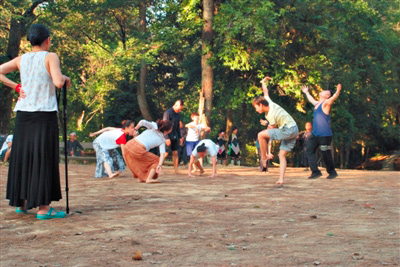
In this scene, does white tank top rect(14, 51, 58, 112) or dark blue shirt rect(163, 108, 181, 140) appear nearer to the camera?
white tank top rect(14, 51, 58, 112)

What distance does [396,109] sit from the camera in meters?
44.8

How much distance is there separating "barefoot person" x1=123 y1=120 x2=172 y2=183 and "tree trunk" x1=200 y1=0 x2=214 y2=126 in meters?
11.6

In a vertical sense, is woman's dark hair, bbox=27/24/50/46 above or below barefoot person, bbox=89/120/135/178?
above

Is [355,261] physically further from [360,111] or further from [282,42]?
[360,111]

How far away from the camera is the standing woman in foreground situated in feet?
24.8

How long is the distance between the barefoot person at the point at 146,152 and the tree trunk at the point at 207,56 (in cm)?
1161

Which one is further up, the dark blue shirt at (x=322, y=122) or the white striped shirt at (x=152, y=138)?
the dark blue shirt at (x=322, y=122)

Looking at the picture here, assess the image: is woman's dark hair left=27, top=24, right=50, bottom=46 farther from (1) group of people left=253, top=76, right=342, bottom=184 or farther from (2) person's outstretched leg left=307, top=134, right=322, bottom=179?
(2) person's outstretched leg left=307, top=134, right=322, bottom=179

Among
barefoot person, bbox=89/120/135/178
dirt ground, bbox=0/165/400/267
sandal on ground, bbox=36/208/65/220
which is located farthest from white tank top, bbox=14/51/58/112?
barefoot person, bbox=89/120/135/178

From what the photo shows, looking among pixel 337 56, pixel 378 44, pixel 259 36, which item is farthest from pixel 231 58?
pixel 378 44

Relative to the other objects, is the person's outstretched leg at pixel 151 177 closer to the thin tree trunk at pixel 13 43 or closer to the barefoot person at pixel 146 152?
the barefoot person at pixel 146 152

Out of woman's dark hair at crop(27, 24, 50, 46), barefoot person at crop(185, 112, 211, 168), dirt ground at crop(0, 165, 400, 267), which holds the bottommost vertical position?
dirt ground at crop(0, 165, 400, 267)

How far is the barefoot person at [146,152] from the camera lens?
13664 mm

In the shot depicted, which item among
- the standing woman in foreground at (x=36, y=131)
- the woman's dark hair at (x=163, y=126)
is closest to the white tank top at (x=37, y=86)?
the standing woman in foreground at (x=36, y=131)
